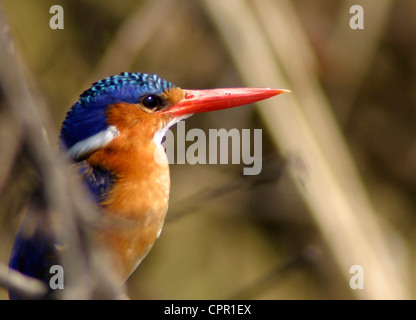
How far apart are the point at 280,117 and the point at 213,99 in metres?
0.84

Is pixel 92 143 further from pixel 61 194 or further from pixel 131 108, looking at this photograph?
pixel 61 194

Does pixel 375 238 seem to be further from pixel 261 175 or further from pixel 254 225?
pixel 261 175

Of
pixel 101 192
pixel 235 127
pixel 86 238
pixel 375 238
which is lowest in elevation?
pixel 86 238

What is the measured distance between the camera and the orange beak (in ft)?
7.26

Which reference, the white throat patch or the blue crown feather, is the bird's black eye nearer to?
the blue crown feather

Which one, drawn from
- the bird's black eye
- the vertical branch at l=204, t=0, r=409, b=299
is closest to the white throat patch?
the bird's black eye

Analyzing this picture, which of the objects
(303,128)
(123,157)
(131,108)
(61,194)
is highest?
(303,128)

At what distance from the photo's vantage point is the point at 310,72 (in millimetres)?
3387

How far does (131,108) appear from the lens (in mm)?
2104

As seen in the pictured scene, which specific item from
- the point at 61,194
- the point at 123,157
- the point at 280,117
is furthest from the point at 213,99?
the point at 61,194

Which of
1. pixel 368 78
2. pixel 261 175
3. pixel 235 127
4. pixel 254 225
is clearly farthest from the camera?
pixel 254 225

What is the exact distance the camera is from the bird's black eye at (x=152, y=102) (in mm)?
2150

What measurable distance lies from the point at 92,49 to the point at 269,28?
102cm

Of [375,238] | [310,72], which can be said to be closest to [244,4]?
[310,72]
